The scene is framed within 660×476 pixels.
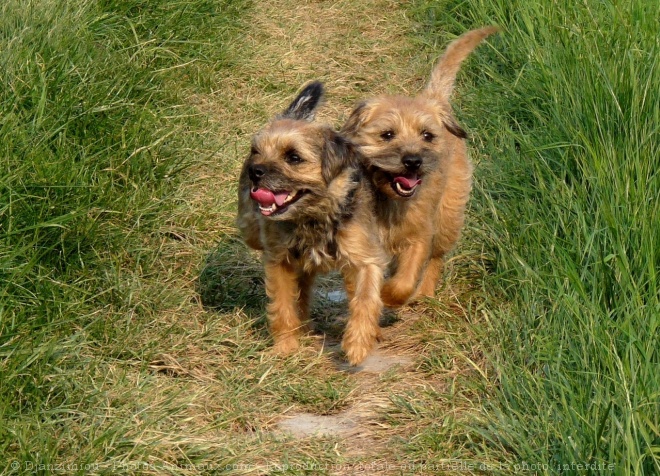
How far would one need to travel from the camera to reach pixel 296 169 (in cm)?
430

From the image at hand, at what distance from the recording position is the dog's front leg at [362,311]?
14.3ft

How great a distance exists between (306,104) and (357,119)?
257mm

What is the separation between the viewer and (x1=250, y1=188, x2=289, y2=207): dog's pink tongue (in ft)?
13.8

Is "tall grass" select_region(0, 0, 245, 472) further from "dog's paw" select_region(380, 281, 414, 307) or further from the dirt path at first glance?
"dog's paw" select_region(380, 281, 414, 307)

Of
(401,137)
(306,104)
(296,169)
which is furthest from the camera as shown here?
(306,104)

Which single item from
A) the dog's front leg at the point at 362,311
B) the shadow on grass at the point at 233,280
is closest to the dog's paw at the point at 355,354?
the dog's front leg at the point at 362,311

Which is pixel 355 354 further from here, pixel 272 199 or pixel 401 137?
pixel 401 137

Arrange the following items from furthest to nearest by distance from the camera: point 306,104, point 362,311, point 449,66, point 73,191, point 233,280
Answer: point 449,66
point 233,280
point 306,104
point 73,191
point 362,311

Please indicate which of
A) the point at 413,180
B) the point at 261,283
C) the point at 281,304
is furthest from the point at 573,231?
the point at 261,283

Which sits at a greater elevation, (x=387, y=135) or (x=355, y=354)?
(x=387, y=135)

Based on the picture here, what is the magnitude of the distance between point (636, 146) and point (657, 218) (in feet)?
1.74

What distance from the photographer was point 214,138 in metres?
6.52

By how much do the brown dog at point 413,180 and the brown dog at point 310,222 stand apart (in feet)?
0.55

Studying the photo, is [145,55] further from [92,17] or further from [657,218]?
[657,218]
